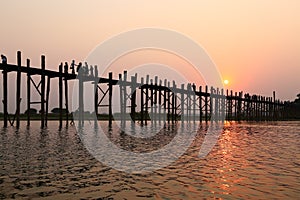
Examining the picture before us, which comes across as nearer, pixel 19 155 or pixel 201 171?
pixel 201 171

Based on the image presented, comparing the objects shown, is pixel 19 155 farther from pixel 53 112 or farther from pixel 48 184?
pixel 53 112

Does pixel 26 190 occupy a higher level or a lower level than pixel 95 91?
lower

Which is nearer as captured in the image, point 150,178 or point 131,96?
point 150,178

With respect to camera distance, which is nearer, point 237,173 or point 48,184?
point 48,184

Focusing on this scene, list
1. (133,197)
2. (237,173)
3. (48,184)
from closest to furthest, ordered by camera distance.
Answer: (133,197)
(48,184)
(237,173)

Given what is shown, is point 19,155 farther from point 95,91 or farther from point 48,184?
point 95,91

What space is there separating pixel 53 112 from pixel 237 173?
3552 inches

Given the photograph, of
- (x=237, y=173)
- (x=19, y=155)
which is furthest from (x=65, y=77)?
(x=237, y=173)

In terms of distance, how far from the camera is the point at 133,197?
7.41 metres

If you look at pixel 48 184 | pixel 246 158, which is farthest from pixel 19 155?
pixel 246 158

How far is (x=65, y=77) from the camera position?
31.1 meters

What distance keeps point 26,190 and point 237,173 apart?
578 centimetres

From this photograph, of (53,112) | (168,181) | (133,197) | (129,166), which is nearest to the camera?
(133,197)

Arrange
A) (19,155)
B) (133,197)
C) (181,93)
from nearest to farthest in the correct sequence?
(133,197) < (19,155) < (181,93)
